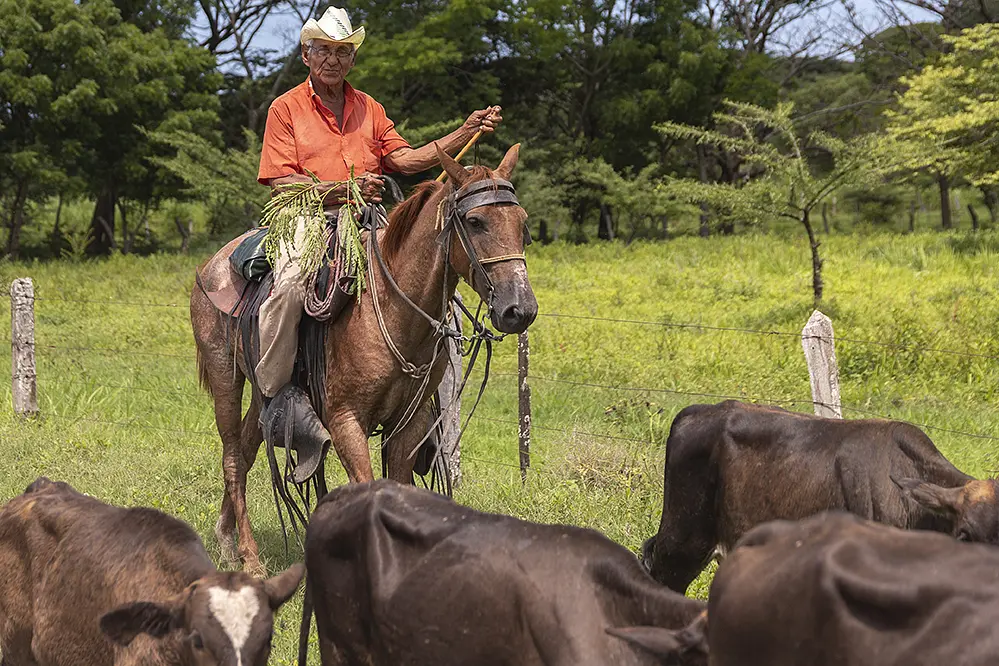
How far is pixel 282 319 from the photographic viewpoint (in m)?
5.96

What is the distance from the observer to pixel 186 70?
1019 inches

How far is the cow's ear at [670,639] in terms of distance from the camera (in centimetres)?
311

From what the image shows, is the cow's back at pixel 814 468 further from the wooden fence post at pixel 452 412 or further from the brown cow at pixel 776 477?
the wooden fence post at pixel 452 412

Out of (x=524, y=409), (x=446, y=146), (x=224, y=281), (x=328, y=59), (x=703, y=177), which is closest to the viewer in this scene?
(x=446, y=146)

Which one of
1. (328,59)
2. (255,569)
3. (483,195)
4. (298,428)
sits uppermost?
(328,59)

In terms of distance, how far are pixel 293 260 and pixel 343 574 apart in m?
2.45

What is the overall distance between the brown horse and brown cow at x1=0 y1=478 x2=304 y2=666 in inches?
56.8

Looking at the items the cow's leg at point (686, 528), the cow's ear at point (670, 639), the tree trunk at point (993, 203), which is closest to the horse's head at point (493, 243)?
the cow's leg at point (686, 528)

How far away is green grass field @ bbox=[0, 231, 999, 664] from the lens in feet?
25.5

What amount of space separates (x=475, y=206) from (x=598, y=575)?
7.68 feet

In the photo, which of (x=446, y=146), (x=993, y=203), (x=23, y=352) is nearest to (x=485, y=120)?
(x=446, y=146)

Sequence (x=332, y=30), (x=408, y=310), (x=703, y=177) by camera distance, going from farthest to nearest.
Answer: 1. (x=703, y=177)
2. (x=332, y=30)
3. (x=408, y=310)

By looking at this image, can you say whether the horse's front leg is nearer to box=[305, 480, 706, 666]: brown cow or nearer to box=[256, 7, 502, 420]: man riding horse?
box=[256, 7, 502, 420]: man riding horse

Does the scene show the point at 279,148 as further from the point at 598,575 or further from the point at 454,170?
the point at 598,575
